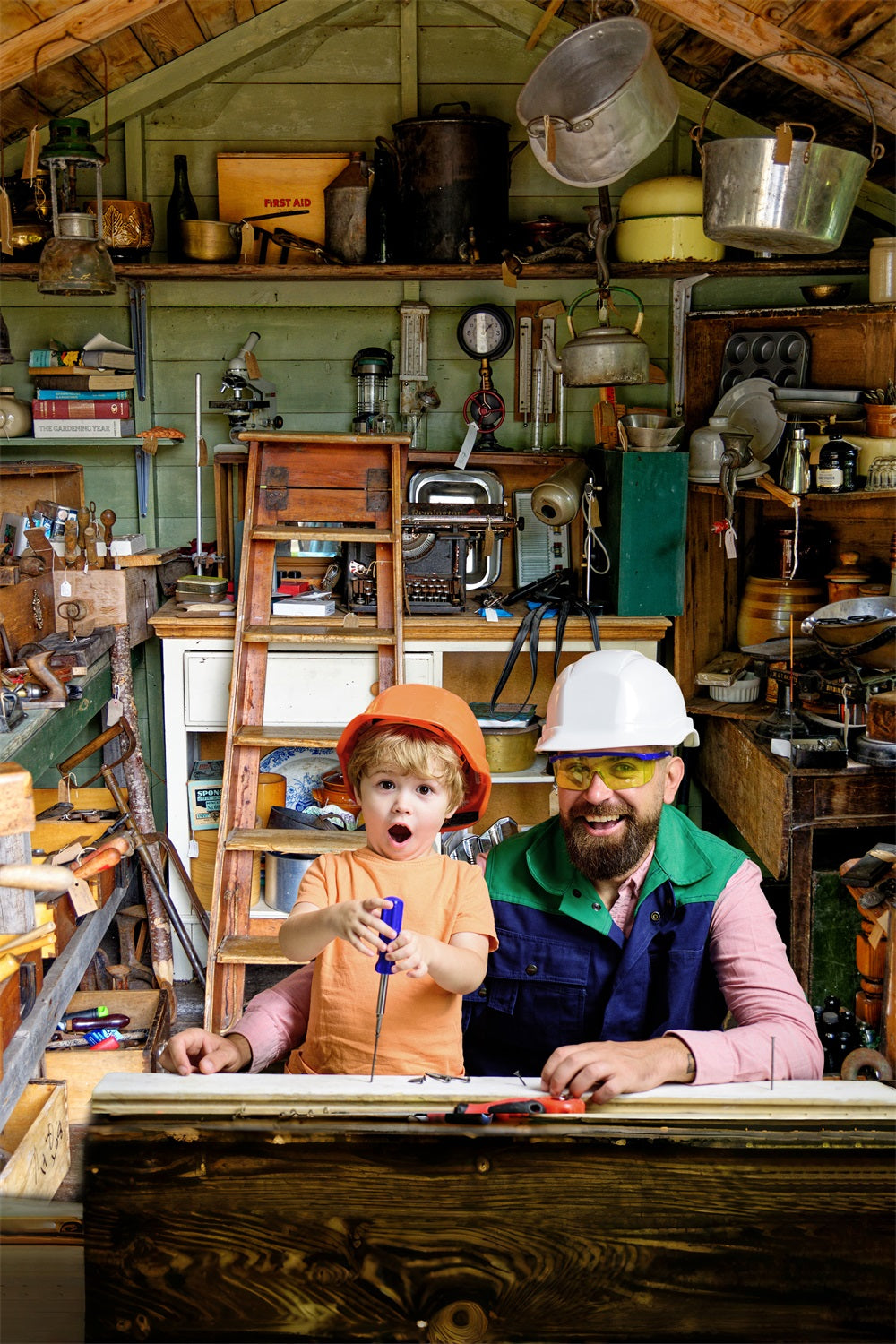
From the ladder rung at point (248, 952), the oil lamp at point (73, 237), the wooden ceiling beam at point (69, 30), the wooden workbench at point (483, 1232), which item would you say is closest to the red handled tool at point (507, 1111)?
the wooden workbench at point (483, 1232)

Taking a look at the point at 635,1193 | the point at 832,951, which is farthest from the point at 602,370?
the point at 635,1193

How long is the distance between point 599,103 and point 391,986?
227 cm

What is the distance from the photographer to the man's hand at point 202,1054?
164 cm

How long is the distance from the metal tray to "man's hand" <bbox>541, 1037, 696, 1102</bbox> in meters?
3.37

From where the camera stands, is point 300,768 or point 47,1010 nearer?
point 47,1010

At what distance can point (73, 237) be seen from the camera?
3.98m

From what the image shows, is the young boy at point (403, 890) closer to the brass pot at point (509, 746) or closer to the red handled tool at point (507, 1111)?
the red handled tool at point (507, 1111)

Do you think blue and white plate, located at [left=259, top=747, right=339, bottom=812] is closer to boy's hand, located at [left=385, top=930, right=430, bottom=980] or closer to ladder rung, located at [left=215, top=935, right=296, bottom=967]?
ladder rung, located at [left=215, top=935, right=296, bottom=967]

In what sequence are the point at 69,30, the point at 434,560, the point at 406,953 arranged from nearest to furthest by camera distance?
1. the point at 406,953
2. the point at 69,30
3. the point at 434,560

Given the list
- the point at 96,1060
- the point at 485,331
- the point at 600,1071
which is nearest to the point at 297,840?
the point at 96,1060

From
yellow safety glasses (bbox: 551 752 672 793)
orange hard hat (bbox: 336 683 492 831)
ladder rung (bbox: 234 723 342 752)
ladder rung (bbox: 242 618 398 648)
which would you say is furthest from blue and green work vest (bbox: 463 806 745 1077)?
ladder rung (bbox: 242 618 398 648)

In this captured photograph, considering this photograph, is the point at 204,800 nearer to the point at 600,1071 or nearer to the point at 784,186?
the point at 784,186

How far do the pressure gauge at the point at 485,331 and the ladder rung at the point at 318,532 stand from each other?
105 centimetres

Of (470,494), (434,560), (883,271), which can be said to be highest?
(883,271)
